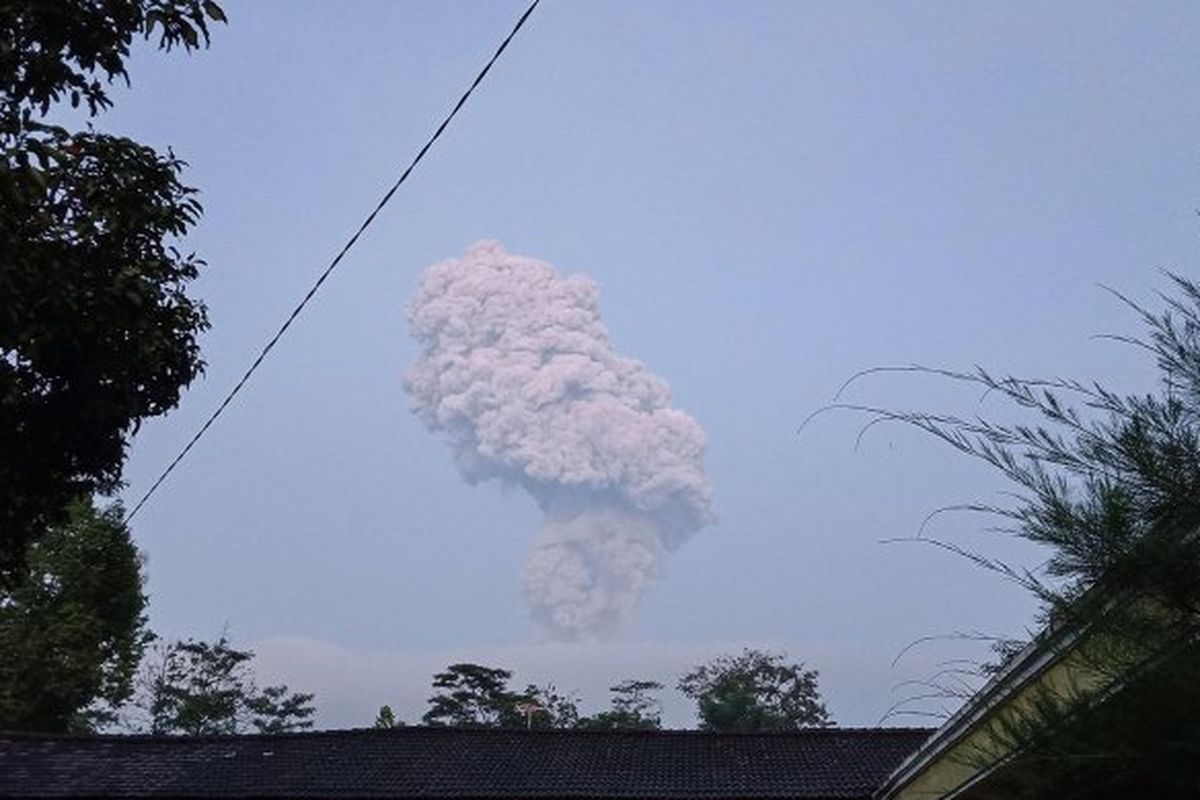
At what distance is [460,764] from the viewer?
933 inches

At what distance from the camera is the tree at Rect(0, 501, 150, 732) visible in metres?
33.8

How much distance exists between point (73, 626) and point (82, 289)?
92.7 feet

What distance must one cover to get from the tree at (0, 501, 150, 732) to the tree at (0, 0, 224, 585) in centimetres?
2567

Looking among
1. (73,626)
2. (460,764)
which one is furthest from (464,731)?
(73,626)

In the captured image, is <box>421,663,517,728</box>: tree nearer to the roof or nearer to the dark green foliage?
the dark green foliage

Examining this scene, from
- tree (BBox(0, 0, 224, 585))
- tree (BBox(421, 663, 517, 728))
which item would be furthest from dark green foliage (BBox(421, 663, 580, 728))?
tree (BBox(0, 0, 224, 585))

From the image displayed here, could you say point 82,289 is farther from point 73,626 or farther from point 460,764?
point 73,626

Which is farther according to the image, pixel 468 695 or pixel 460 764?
pixel 468 695

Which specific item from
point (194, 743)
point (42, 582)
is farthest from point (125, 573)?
point (194, 743)

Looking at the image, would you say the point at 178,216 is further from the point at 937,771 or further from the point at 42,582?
the point at 42,582

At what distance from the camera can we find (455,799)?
2211cm

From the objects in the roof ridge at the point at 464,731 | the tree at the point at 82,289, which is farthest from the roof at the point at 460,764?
the tree at the point at 82,289

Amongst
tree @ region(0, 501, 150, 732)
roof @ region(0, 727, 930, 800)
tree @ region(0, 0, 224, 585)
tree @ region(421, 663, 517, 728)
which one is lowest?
tree @ region(0, 0, 224, 585)

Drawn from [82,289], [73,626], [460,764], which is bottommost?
[82,289]
